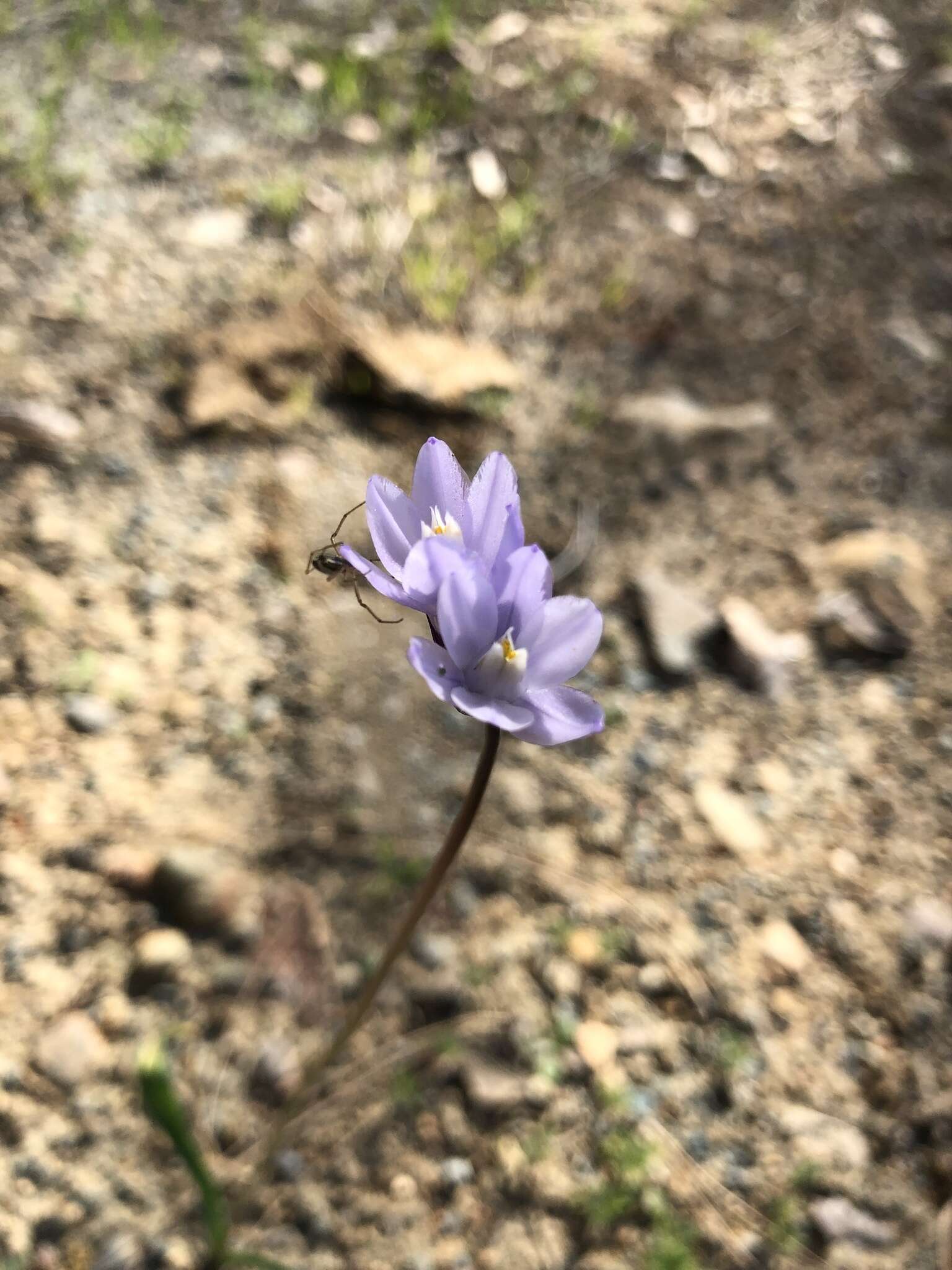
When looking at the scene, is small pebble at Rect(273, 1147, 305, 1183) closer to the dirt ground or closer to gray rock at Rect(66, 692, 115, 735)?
the dirt ground

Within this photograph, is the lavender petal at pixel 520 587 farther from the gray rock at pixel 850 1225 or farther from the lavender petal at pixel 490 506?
the gray rock at pixel 850 1225

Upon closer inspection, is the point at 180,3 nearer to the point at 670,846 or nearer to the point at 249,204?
the point at 249,204

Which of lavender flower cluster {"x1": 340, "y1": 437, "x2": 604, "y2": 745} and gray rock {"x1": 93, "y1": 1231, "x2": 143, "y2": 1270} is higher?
lavender flower cluster {"x1": 340, "y1": 437, "x2": 604, "y2": 745}

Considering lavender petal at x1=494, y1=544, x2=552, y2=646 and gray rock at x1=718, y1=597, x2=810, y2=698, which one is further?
gray rock at x1=718, y1=597, x2=810, y2=698

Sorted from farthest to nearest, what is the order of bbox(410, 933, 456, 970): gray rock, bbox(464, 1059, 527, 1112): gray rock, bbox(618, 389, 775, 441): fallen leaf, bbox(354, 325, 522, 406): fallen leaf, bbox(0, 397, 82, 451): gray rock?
1. bbox(618, 389, 775, 441): fallen leaf
2. bbox(354, 325, 522, 406): fallen leaf
3. bbox(0, 397, 82, 451): gray rock
4. bbox(410, 933, 456, 970): gray rock
5. bbox(464, 1059, 527, 1112): gray rock

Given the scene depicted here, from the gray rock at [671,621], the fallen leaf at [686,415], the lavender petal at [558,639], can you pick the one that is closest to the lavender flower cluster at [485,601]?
the lavender petal at [558,639]

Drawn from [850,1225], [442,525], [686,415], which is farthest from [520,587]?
[686,415]

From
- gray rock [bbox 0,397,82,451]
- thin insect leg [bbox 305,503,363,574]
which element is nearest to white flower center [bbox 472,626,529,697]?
thin insect leg [bbox 305,503,363,574]
